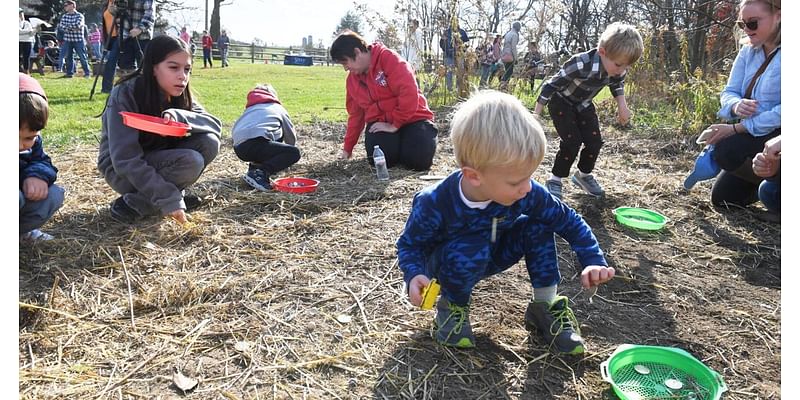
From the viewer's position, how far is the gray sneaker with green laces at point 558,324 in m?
1.89

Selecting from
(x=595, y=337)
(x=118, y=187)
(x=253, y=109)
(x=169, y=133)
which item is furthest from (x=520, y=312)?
(x=253, y=109)

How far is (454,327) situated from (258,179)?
2.32 m

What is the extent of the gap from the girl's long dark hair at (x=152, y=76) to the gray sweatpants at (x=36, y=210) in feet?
2.18

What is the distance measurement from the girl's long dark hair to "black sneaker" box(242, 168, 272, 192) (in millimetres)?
871

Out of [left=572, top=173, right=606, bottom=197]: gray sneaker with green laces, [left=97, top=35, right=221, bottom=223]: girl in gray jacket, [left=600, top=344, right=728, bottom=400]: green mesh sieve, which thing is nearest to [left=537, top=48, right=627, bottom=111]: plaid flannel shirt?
[left=572, top=173, right=606, bottom=197]: gray sneaker with green laces

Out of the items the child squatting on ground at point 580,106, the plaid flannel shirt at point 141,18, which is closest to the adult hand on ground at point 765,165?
the child squatting on ground at point 580,106

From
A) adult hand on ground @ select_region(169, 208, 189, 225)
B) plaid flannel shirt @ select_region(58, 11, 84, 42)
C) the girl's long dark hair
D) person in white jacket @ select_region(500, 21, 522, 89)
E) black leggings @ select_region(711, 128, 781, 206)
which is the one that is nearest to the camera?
adult hand on ground @ select_region(169, 208, 189, 225)

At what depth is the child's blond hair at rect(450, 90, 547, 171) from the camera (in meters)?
1.65

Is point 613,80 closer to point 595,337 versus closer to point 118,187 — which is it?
point 595,337

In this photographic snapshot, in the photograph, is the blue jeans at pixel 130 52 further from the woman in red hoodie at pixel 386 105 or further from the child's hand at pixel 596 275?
the child's hand at pixel 596 275

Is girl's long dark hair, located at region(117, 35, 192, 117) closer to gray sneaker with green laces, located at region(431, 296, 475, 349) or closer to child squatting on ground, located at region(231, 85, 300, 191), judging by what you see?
child squatting on ground, located at region(231, 85, 300, 191)

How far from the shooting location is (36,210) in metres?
2.59

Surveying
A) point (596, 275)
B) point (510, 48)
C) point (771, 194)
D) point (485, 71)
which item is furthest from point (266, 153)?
point (510, 48)

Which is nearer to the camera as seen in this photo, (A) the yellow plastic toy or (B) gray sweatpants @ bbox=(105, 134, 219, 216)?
(A) the yellow plastic toy
